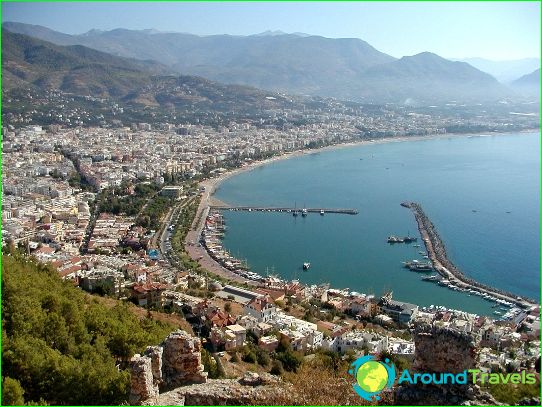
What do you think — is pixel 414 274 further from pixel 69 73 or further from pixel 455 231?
pixel 69 73

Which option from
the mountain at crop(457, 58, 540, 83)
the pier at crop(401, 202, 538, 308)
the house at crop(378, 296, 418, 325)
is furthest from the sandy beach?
the mountain at crop(457, 58, 540, 83)

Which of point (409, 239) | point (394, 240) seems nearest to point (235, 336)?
point (394, 240)

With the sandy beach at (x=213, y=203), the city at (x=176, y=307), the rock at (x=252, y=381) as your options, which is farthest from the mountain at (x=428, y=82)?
the rock at (x=252, y=381)

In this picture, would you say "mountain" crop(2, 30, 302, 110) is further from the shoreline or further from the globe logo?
the globe logo

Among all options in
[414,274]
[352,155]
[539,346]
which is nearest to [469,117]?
[352,155]

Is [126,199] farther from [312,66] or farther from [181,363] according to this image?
[312,66]

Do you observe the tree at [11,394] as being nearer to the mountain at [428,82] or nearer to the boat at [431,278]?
the boat at [431,278]
